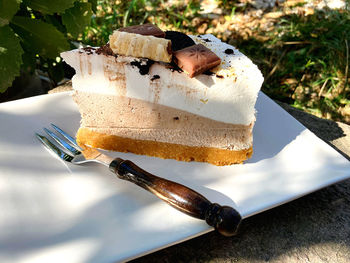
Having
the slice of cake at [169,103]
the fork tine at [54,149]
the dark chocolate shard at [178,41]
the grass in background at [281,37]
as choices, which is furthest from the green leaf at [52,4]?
the grass in background at [281,37]

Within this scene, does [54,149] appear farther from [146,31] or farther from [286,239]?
[286,239]

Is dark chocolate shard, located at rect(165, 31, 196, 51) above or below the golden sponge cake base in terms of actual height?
above

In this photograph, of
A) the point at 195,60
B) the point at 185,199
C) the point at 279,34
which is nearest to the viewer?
the point at 185,199

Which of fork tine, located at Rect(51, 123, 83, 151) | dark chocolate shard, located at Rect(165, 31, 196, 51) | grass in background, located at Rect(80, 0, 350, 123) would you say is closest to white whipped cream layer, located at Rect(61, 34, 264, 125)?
dark chocolate shard, located at Rect(165, 31, 196, 51)

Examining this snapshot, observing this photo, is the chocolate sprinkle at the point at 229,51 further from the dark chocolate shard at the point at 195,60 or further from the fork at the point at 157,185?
the fork at the point at 157,185

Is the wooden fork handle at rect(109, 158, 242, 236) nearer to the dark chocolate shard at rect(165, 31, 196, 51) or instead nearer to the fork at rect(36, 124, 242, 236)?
the fork at rect(36, 124, 242, 236)

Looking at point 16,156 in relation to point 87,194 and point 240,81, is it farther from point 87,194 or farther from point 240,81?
point 240,81

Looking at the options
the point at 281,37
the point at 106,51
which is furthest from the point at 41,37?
the point at 281,37
